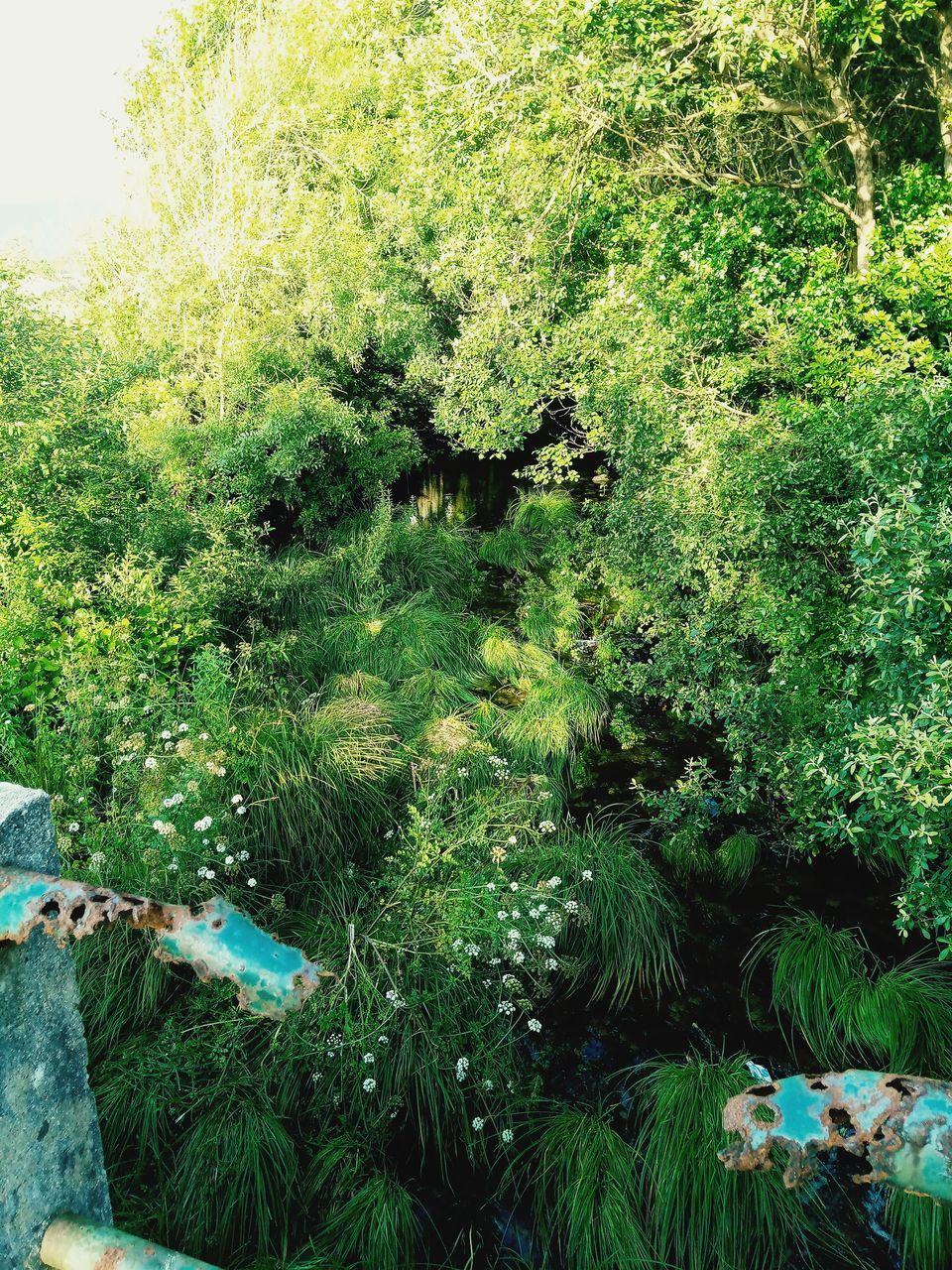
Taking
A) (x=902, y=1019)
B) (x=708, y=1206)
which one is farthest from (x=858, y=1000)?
(x=708, y=1206)

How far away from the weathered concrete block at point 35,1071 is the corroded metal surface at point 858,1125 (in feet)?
3.12

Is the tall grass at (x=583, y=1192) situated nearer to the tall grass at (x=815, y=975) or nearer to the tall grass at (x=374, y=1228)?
the tall grass at (x=374, y=1228)

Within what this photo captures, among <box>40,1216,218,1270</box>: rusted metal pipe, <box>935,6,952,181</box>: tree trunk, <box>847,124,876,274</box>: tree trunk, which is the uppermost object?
<box>935,6,952,181</box>: tree trunk

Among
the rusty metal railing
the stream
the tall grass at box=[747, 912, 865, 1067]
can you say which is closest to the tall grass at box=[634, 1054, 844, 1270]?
the stream

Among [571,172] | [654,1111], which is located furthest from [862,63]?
[654,1111]

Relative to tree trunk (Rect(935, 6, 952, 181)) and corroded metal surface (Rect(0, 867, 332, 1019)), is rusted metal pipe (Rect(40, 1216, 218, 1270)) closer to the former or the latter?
corroded metal surface (Rect(0, 867, 332, 1019))

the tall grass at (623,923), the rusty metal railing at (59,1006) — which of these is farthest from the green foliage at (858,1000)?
the rusty metal railing at (59,1006)

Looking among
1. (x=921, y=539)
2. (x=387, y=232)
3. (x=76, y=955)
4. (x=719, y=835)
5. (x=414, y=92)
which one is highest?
(x=414, y=92)

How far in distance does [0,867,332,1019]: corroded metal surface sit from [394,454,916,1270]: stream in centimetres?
315

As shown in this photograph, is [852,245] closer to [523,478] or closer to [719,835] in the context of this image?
[719,835]

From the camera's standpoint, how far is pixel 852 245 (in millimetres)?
5863

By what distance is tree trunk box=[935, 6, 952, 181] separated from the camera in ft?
16.0

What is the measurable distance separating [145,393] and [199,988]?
788 centimetres

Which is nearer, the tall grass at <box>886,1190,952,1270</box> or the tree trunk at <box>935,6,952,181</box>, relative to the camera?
the tall grass at <box>886,1190,952,1270</box>
